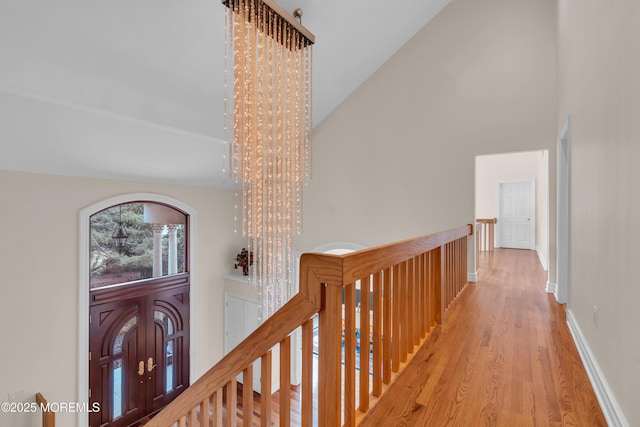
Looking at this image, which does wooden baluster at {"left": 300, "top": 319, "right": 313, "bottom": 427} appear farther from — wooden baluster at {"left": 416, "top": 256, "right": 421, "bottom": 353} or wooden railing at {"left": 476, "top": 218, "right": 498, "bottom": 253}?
wooden railing at {"left": 476, "top": 218, "right": 498, "bottom": 253}

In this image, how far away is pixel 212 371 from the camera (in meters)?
1.42

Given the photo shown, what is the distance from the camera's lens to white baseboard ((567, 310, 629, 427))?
4.35ft

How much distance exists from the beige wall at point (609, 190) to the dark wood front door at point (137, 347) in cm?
559

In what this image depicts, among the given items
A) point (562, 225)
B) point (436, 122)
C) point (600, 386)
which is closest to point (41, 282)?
point (600, 386)

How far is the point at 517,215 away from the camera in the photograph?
7.67 meters

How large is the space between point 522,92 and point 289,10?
10.2 ft

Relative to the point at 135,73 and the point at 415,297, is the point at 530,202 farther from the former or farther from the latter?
the point at 135,73

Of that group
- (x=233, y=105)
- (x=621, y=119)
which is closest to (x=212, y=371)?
(x=621, y=119)

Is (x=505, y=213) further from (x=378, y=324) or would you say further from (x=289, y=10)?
→ (x=378, y=324)

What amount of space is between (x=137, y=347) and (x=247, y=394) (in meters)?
4.75

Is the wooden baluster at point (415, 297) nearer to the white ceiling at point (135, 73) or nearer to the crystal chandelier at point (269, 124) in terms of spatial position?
the crystal chandelier at point (269, 124)

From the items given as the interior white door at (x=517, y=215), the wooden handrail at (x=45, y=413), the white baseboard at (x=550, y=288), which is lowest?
the wooden handrail at (x=45, y=413)

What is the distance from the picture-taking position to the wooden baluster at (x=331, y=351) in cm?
108

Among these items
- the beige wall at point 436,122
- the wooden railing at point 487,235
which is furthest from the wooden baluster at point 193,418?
the wooden railing at point 487,235
